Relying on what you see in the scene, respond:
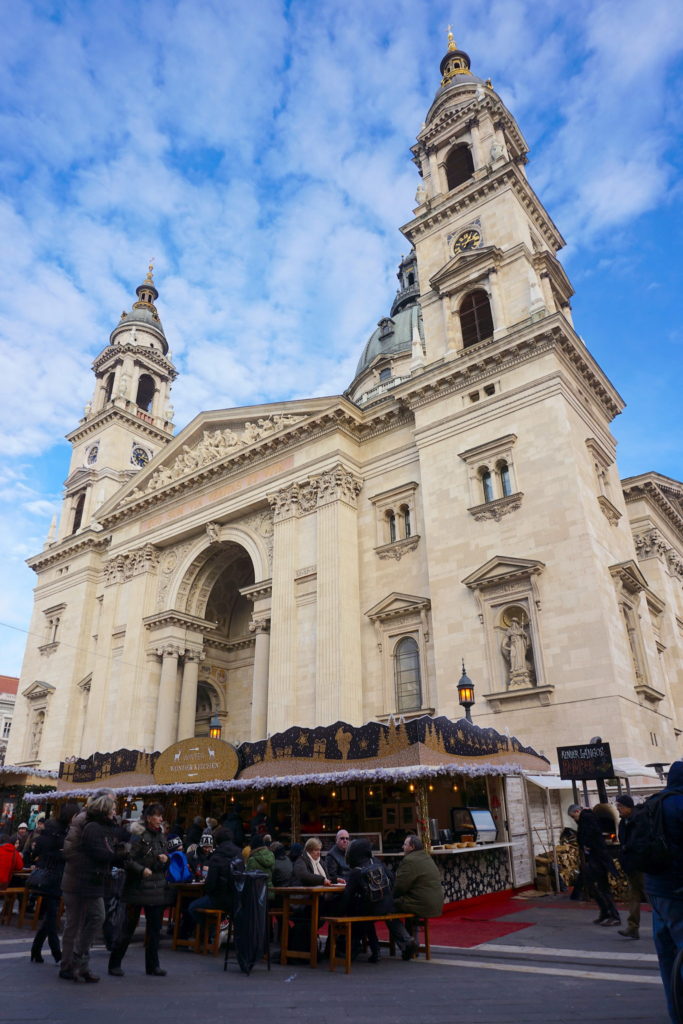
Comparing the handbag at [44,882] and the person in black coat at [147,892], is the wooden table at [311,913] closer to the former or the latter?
the person in black coat at [147,892]

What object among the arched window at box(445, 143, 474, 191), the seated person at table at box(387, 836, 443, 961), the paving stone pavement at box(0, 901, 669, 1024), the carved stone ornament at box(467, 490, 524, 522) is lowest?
the paving stone pavement at box(0, 901, 669, 1024)

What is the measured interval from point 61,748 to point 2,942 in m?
28.0

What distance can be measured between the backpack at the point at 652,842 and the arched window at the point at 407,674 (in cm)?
1988

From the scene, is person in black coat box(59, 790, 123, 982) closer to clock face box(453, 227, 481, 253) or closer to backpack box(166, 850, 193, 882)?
backpack box(166, 850, 193, 882)

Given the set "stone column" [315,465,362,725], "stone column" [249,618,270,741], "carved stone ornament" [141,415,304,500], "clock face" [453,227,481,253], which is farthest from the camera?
"carved stone ornament" [141,415,304,500]

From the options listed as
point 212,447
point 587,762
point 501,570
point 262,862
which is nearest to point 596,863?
point 587,762

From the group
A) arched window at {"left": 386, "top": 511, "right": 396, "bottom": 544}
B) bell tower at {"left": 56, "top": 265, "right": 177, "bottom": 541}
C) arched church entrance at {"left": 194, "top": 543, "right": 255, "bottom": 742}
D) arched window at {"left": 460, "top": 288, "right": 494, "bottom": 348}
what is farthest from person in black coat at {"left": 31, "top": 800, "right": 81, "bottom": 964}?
bell tower at {"left": 56, "top": 265, "right": 177, "bottom": 541}

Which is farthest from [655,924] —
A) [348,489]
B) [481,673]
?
[348,489]

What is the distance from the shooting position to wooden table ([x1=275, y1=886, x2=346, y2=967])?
29.3ft

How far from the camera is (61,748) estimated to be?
3650 centimetres

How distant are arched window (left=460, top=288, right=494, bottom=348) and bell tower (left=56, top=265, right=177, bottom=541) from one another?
82.5 feet

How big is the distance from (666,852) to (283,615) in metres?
23.3

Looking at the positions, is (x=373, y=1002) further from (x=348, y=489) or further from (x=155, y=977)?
(x=348, y=489)

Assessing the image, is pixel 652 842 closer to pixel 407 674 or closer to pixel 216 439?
pixel 407 674
